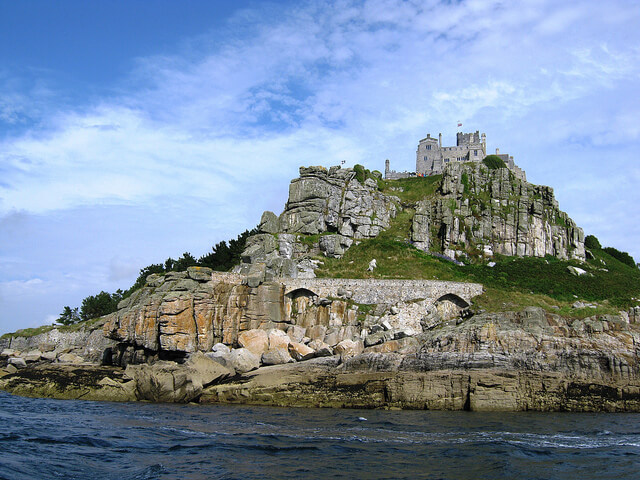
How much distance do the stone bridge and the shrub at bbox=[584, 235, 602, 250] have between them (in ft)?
101

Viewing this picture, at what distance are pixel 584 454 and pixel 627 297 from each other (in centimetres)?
3523

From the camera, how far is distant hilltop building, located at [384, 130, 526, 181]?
8244 cm

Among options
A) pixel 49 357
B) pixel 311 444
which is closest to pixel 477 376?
pixel 311 444

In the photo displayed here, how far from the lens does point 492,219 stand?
59125mm

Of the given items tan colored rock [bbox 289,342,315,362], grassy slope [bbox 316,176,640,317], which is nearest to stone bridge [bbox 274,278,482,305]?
grassy slope [bbox 316,176,640,317]

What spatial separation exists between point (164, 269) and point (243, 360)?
1270 inches

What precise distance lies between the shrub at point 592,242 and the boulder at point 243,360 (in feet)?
164

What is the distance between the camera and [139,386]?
105ft

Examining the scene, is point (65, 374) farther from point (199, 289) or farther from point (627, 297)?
point (627, 297)

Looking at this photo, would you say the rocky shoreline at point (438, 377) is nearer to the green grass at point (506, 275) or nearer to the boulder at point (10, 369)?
the boulder at point (10, 369)

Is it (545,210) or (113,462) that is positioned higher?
(545,210)

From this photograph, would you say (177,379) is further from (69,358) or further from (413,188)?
(413,188)

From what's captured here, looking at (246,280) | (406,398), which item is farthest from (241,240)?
(406,398)

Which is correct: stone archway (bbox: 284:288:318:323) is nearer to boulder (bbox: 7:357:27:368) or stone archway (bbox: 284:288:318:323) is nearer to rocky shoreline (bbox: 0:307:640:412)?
rocky shoreline (bbox: 0:307:640:412)
